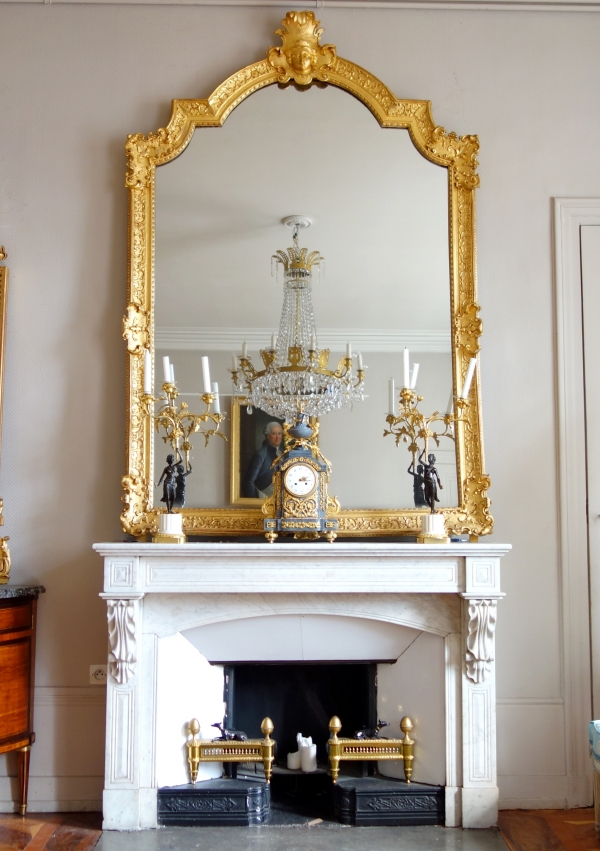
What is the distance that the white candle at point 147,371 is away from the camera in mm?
2857

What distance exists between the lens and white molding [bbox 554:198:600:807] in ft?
9.85

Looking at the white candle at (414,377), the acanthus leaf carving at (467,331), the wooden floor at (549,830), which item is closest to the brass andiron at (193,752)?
the wooden floor at (549,830)

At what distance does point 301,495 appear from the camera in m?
2.91

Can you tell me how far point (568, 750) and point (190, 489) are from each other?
5.87 feet

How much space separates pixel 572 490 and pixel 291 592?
1.22m

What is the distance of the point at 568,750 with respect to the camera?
2988 mm

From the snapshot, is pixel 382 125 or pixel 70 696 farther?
pixel 382 125

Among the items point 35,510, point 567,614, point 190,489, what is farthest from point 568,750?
point 35,510

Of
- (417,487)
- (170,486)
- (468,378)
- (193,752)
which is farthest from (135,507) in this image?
(468,378)

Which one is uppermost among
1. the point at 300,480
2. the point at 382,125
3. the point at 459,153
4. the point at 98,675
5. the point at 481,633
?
the point at 382,125

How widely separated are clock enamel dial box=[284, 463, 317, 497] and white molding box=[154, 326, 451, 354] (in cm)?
50

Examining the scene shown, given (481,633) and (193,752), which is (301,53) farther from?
(193,752)

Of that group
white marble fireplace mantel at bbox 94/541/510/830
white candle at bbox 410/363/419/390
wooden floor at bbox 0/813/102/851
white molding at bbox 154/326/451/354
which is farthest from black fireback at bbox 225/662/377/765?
white molding at bbox 154/326/451/354

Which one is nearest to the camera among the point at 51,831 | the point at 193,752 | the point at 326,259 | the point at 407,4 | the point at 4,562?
the point at 51,831
